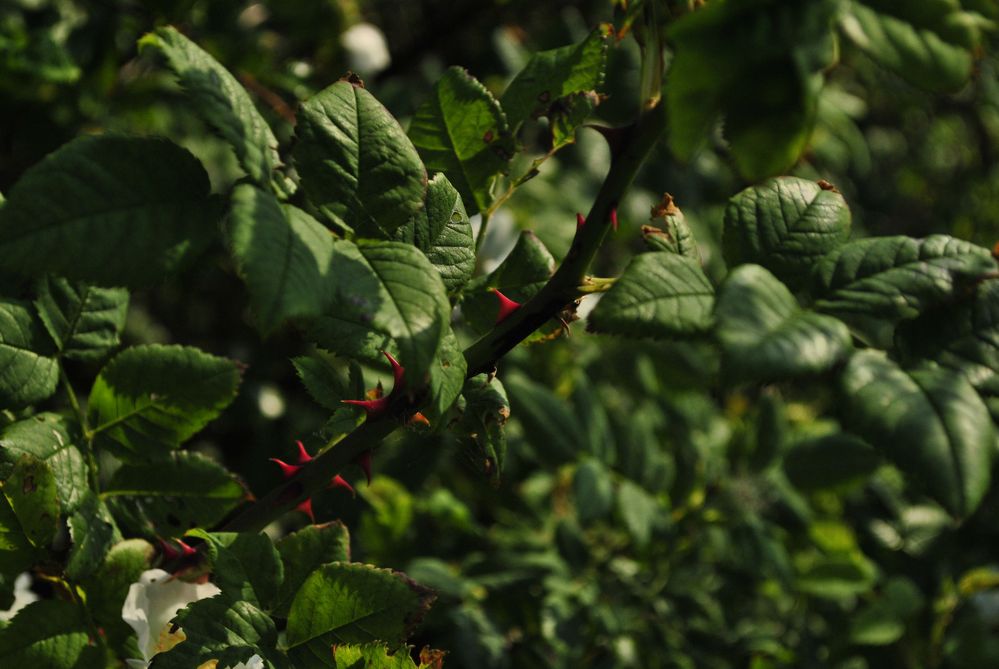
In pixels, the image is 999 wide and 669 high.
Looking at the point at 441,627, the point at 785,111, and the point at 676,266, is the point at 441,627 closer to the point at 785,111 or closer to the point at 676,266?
the point at 676,266

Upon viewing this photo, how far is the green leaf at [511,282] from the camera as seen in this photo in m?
0.79

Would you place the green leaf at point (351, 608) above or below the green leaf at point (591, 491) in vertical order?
above

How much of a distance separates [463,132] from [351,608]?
36 centimetres

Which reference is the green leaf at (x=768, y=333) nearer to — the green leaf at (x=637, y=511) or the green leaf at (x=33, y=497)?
the green leaf at (x=33, y=497)

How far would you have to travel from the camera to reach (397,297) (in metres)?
0.56

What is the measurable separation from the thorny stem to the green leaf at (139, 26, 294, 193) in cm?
17

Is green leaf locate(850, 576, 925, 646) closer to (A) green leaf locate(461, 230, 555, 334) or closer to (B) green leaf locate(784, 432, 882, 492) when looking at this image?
(B) green leaf locate(784, 432, 882, 492)

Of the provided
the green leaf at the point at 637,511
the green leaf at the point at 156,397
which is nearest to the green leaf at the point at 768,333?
the green leaf at the point at 156,397

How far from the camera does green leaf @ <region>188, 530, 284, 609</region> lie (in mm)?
696

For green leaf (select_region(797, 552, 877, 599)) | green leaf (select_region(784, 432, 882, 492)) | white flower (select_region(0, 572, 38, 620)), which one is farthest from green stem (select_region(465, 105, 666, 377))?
green leaf (select_region(797, 552, 877, 599))

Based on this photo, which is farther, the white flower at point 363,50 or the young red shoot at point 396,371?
the white flower at point 363,50

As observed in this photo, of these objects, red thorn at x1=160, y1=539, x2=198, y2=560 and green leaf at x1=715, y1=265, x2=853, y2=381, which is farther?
red thorn at x1=160, y1=539, x2=198, y2=560

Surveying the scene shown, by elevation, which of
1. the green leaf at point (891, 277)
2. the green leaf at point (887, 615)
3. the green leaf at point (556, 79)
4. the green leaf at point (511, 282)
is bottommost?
the green leaf at point (887, 615)

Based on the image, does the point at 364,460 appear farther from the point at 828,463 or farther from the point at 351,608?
the point at 828,463
